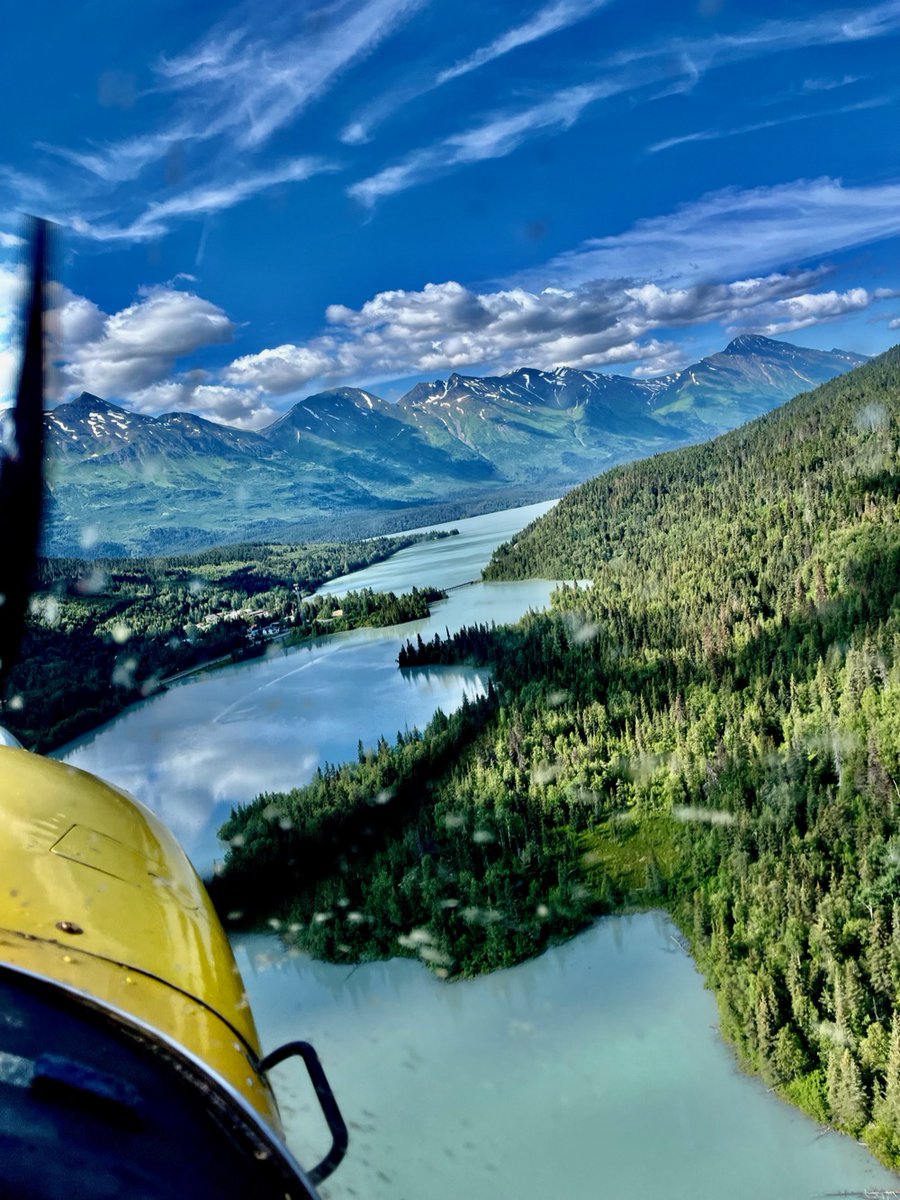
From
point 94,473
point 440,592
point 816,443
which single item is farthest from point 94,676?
point 94,473

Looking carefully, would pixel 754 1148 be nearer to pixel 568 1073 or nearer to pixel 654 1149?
pixel 654 1149

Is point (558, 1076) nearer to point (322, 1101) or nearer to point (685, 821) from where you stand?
point (685, 821)

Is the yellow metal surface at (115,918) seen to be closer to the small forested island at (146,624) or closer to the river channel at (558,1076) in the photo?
the river channel at (558,1076)

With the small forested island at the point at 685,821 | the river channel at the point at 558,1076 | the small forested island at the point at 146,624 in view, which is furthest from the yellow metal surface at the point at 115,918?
the small forested island at the point at 146,624

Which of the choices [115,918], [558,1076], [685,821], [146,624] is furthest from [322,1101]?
[146,624]

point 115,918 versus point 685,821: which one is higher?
point 115,918
